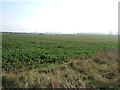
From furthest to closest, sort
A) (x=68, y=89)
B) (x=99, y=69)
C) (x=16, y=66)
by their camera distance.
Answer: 1. (x=16, y=66)
2. (x=99, y=69)
3. (x=68, y=89)

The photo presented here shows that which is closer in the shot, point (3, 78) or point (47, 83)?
point (47, 83)

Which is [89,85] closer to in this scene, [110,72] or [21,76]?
[110,72]

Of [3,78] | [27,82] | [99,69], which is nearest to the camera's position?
[27,82]

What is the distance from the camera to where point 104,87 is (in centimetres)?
422

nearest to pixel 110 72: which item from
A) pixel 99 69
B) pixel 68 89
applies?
pixel 99 69

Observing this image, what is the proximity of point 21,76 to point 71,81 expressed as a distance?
2.15 meters

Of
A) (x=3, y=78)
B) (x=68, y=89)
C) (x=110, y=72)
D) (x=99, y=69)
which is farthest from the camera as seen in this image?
(x=99, y=69)

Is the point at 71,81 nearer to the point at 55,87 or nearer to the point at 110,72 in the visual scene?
the point at 55,87

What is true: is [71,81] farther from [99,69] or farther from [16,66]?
[16,66]

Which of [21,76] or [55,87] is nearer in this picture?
[55,87]

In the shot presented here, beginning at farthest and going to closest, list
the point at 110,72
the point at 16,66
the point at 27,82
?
the point at 16,66, the point at 110,72, the point at 27,82

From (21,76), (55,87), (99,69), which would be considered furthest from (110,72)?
(21,76)

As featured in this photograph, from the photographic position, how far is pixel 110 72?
5539 millimetres

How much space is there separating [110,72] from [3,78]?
4978 millimetres
